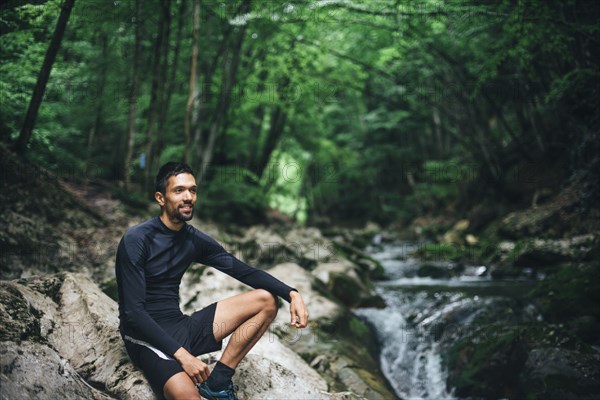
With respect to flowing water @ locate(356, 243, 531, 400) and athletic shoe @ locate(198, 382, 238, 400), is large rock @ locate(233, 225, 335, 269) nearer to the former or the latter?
flowing water @ locate(356, 243, 531, 400)

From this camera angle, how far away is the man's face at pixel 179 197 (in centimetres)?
288

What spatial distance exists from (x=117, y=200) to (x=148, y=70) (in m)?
5.13

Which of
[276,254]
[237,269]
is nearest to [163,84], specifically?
[276,254]

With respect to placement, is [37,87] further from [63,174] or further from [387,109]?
[387,109]

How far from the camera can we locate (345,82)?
15219 millimetres

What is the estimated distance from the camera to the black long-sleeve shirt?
2.52 meters

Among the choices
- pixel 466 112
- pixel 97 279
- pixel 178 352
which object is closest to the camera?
pixel 178 352

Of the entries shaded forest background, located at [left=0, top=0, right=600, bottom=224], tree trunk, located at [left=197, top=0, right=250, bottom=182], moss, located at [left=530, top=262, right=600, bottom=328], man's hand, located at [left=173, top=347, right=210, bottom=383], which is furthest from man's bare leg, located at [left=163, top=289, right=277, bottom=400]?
tree trunk, located at [left=197, top=0, right=250, bottom=182]

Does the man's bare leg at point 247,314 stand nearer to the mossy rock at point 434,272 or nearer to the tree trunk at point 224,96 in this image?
the mossy rock at point 434,272

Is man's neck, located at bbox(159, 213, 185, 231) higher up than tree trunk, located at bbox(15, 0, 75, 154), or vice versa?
tree trunk, located at bbox(15, 0, 75, 154)

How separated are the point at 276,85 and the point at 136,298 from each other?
42.5 feet

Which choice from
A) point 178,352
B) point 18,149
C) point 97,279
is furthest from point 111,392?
point 18,149

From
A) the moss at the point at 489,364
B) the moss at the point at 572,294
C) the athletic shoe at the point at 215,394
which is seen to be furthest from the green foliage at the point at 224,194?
the athletic shoe at the point at 215,394

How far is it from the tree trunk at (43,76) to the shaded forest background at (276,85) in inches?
1.4
